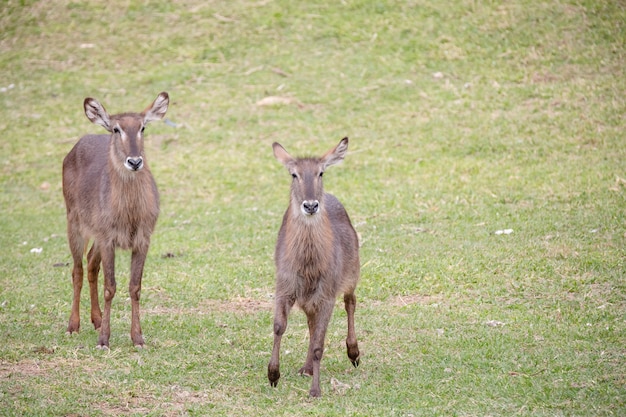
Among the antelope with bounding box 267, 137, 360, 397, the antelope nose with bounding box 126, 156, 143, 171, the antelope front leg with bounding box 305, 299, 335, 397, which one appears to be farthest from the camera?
the antelope nose with bounding box 126, 156, 143, 171

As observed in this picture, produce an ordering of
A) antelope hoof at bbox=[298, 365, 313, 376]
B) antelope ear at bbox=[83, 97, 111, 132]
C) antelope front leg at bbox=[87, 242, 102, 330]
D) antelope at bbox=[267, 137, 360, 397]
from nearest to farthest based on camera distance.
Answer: antelope at bbox=[267, 137, 360, 397]
antelope hoof at bbox=[298, 365, 313, 376]
antelope ear at bbox=[83, 97, 111, 132]
antelope front leg at bbox=[87, 242, 102, 330]

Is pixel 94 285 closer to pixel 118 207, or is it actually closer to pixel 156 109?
pixel 118 207

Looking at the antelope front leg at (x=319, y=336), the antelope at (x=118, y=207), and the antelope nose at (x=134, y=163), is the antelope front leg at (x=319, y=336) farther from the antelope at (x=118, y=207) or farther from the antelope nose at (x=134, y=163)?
the antelope nose at (x=134, y=163)

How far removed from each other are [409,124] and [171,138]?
428 cm

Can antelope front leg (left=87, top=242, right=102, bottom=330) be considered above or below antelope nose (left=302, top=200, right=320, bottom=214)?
below

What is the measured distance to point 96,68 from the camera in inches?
705

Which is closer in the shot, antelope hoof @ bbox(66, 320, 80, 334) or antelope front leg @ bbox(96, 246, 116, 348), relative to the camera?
antelope front leg @ bbox(96, 246, 116, 348)

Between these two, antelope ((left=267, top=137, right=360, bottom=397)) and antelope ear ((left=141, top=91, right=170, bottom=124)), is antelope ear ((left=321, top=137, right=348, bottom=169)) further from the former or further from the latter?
antelope ear ((left=141, top=91, right=170, bottom=124))

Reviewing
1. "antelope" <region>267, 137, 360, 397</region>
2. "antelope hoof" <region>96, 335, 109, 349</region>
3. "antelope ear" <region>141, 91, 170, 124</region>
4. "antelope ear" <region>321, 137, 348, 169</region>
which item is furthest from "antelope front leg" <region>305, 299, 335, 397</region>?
"antelope ear" <region>141, 91, 170, 124</region>

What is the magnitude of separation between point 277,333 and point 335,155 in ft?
5.20

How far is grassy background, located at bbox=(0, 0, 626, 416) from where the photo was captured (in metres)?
6.76

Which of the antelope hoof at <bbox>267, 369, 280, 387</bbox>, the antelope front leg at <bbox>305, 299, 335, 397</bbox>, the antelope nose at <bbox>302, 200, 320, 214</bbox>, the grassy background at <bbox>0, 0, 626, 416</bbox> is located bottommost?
the grassy background at <bbox>0, 0, 626, 416</bbox>

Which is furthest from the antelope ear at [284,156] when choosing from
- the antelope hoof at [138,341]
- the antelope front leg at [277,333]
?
the antelope hoof at [138,341]

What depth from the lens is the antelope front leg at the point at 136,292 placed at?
7747mm
